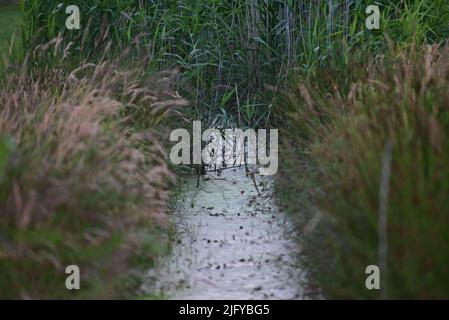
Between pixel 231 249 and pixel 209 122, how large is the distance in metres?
2.04

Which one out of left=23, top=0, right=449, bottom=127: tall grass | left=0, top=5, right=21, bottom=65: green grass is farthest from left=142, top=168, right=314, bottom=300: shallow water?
left=0, top=5, right=21, bottom=65: green grass

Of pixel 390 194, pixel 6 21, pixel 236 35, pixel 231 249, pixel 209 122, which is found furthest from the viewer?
pixel 6 21

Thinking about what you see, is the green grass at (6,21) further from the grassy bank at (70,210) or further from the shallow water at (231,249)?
the grassy bank at (70,210)

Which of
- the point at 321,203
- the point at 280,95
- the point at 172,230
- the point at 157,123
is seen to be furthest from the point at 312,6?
the point at 321,203

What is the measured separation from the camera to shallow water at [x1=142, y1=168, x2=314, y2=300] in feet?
15.9

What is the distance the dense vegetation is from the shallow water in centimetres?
19

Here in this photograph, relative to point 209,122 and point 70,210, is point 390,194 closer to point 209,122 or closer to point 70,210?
point 70,210

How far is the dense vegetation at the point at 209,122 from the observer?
153 inches

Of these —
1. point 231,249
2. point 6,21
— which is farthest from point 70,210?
point 6,21

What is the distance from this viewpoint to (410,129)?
4.30 m

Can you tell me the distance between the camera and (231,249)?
5613 millimetres

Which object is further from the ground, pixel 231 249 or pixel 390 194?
pixel 231 249

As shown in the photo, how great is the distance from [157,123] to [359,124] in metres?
1.97
